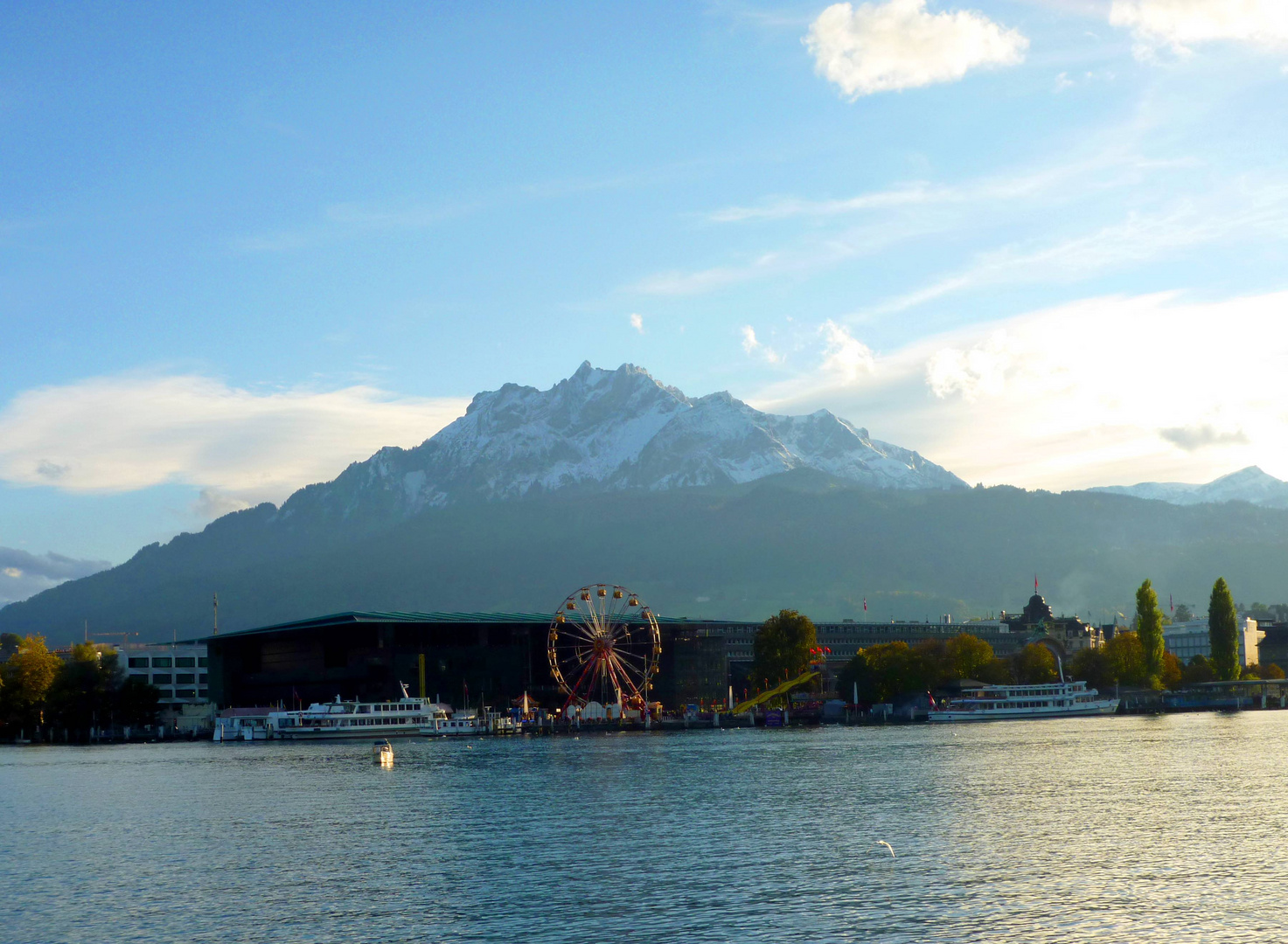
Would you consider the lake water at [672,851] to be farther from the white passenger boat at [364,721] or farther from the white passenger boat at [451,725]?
the white passenger boat at [364,721]

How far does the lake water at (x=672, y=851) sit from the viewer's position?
4959 centimetres

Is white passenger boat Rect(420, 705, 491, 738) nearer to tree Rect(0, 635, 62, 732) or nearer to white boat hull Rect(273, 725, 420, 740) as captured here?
white boat hull Rect(273, 725, 420, 740)

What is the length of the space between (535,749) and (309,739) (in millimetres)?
57699

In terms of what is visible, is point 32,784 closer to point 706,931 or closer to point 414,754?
point 414,754

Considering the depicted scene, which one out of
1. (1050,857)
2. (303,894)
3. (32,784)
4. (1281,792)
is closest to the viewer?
(303,894)

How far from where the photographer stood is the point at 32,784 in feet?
373

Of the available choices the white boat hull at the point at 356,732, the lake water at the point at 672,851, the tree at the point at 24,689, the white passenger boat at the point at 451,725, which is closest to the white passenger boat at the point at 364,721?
the white boat hull at the point at 356,732

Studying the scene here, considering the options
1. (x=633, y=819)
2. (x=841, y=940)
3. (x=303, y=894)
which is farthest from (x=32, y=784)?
(x=841, y=940)

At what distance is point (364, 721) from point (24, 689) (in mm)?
46710

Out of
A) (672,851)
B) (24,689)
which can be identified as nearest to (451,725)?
(24,689)

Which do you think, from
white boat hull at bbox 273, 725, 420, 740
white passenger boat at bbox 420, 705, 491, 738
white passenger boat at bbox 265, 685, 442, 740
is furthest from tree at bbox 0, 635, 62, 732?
white passenger boat at bbox 420, 705, 491, 738

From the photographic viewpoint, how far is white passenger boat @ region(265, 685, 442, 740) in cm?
19338

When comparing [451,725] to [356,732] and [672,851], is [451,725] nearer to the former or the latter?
[356,732]

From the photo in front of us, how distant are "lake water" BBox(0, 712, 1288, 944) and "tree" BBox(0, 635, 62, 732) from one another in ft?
244
